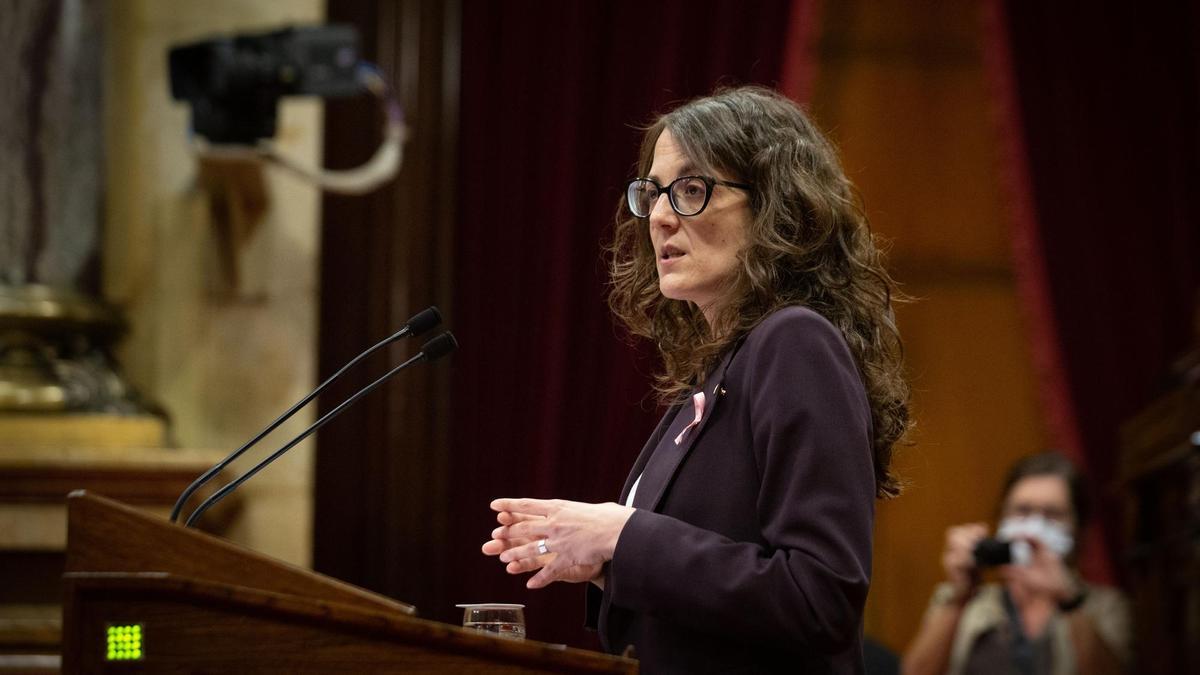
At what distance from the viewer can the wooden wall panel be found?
484cm

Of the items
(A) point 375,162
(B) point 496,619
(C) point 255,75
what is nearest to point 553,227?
(A) point 375,162

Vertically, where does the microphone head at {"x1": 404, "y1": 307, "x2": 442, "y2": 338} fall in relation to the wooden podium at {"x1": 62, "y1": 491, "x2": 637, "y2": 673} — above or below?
above

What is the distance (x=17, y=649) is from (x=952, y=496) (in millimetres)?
2908

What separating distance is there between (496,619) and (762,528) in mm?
329

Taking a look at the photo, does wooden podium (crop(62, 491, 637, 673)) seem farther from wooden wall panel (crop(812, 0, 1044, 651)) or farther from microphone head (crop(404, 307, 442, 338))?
wooden wall panel (crop(812, 0, 1044, 651))

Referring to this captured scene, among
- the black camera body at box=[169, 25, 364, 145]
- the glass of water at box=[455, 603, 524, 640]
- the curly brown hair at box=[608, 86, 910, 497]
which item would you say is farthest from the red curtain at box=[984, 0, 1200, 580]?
the glass of water at box=[455, 603, 524, 640]

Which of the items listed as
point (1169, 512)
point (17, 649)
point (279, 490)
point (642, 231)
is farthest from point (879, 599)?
point (642, 231)

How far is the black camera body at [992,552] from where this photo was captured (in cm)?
346

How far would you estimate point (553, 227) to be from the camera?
4.29 meters

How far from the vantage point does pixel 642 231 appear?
209 cm

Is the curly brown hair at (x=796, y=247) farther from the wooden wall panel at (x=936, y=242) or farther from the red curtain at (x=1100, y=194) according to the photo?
the wooden wall panel at (x=936, y=242)

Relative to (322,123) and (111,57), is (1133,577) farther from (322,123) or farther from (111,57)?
(111,57)

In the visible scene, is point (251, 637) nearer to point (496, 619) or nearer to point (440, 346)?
point (496, 619)

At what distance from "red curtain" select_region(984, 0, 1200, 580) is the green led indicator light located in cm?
373
